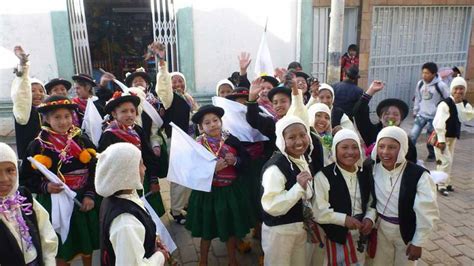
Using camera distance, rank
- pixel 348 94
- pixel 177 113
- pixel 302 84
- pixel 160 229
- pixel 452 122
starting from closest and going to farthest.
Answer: pixel 160 229, pixel 177 113, pixel 302 84, pixel 452 122, pixel 348 94

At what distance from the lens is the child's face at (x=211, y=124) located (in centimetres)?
344

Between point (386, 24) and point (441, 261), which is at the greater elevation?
point (386, 24)

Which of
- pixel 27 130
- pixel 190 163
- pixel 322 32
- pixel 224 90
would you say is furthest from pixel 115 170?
pixel 322 32

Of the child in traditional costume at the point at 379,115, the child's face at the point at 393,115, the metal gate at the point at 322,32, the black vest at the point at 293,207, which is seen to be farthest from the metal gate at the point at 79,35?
the child's face at the point at 393,115

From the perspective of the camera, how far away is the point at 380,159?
293 cm

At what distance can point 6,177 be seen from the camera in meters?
2.16

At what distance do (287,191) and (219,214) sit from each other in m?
0.88

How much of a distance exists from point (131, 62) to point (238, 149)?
7.72 m

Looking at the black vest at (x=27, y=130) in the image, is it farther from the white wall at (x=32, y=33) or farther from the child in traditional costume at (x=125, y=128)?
the white wall at (x=32, y=33)

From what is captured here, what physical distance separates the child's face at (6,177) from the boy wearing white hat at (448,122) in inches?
196

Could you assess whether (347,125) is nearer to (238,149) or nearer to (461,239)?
(238,149)

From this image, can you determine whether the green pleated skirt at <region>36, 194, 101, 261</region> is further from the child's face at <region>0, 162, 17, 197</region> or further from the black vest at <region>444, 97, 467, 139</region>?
the black vest at <region>444, 97, 467, 139</region>

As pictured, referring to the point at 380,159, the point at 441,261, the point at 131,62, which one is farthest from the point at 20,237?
the point at 131,62

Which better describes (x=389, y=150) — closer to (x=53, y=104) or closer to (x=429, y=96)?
(x=53, y=104)
